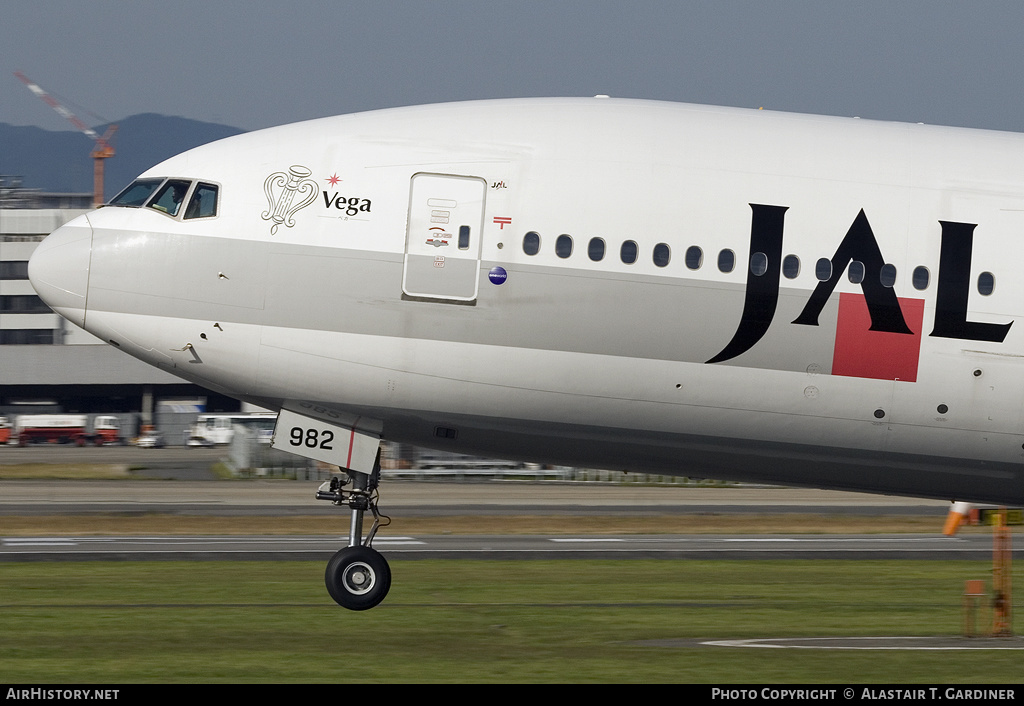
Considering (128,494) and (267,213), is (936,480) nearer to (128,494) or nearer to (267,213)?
(267,213)

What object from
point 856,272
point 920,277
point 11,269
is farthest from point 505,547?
point 11,269

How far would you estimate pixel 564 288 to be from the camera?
53.8ft

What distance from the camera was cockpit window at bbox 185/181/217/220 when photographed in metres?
17.0

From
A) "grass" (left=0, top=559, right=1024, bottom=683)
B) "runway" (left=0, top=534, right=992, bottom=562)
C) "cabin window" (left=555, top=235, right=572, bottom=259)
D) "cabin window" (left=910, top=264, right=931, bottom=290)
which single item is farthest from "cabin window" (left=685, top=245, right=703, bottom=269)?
"runway" (left=0, top=534, right=992, bottom=562)

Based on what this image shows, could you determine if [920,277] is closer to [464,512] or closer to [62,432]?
[464,512]

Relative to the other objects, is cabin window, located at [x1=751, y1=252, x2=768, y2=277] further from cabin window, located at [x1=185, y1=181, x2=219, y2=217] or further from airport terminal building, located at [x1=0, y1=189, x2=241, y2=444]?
airport terminal building, located at [x1=0, y1=189, x2=241, y2=444]

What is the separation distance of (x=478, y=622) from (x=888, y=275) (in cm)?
955

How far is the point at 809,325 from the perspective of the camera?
16641 mm

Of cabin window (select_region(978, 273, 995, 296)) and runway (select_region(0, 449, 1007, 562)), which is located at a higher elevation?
cabin window (select_region(978, 273, 995, 296))

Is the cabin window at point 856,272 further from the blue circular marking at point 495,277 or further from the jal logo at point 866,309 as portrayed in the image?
the blue circular marking at point 495,277

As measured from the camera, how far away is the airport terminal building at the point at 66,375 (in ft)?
446

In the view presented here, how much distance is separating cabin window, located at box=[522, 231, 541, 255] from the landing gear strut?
3773 millimetres

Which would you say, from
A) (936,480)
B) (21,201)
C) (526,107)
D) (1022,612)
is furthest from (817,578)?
(21,201)

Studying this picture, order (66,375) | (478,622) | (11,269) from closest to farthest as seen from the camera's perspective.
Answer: (478,622)
(66,375)
(11,269)
